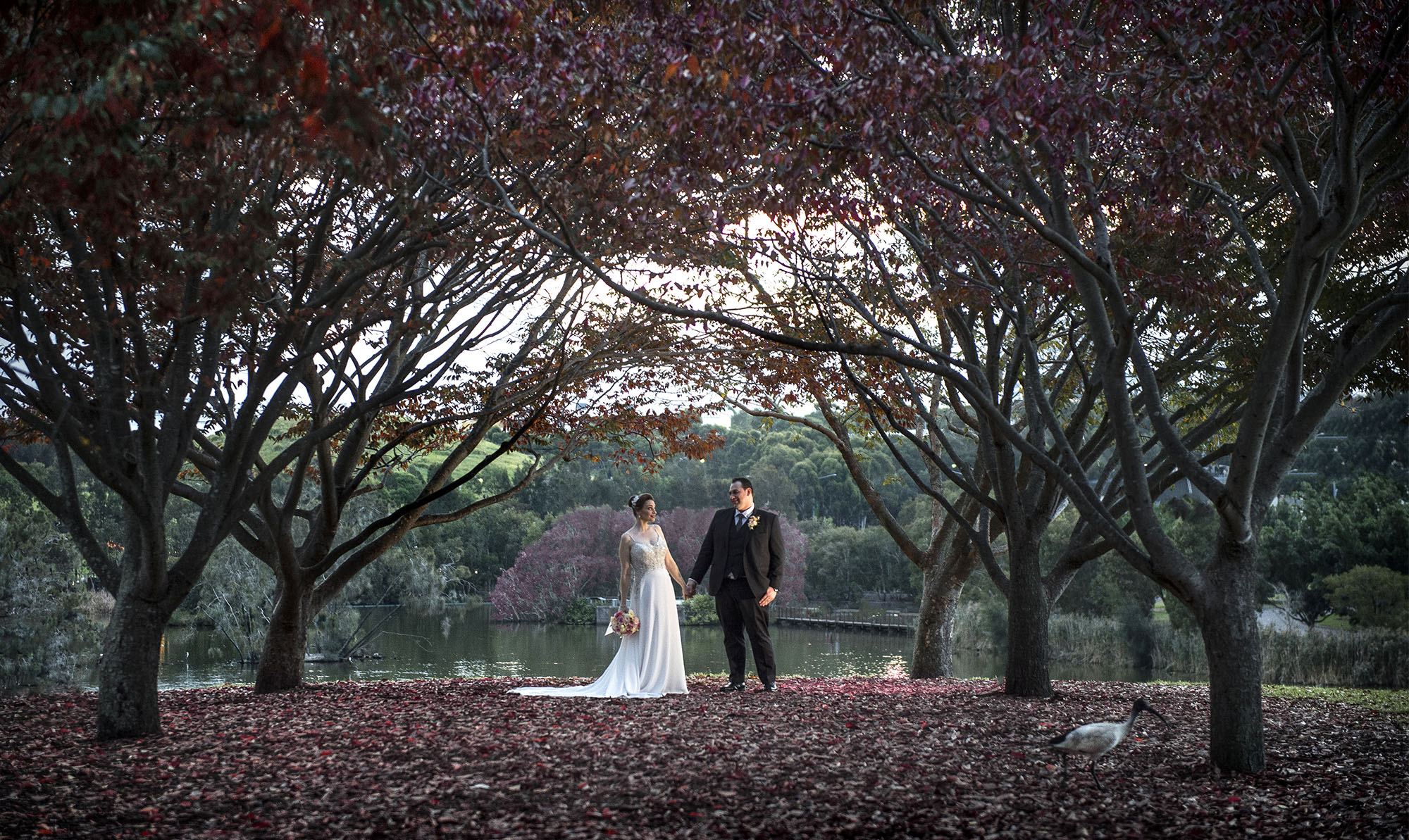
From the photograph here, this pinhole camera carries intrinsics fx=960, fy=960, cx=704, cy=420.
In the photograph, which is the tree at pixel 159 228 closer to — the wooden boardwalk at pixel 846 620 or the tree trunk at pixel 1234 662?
the tree trunk at pixel 1234 662

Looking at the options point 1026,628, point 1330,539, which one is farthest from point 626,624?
point 1330,539

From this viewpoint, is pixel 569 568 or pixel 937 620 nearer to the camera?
pixel 937 620

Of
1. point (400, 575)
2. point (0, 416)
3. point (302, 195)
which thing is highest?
point (302, 195)

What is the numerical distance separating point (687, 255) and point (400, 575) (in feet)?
72.0

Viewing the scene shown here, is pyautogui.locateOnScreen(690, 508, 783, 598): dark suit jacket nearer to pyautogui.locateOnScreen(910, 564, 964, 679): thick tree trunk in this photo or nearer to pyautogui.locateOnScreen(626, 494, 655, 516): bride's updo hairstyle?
pyautogui.locateOnScreen(626, 494, 655, 516): bride's updo hairstyle

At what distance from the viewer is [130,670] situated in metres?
5.93

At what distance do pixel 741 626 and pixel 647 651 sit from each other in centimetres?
88

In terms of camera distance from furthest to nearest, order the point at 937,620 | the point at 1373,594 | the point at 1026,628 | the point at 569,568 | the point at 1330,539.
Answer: the point at 569,568
the point at 1330,539
the point at 1373,594
the point at 937,620
the point at 1026,628

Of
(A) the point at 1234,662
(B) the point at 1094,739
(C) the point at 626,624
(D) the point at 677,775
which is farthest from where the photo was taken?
(C) the point at 626,624

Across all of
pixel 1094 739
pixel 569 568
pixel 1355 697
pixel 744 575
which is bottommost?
pixel 1355 697

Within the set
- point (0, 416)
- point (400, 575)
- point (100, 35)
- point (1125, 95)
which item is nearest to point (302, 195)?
point (0, 416)

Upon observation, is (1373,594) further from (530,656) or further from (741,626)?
(530,656)

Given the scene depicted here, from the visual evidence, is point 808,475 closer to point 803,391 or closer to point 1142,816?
point 803,391

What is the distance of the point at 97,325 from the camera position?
555 cm
